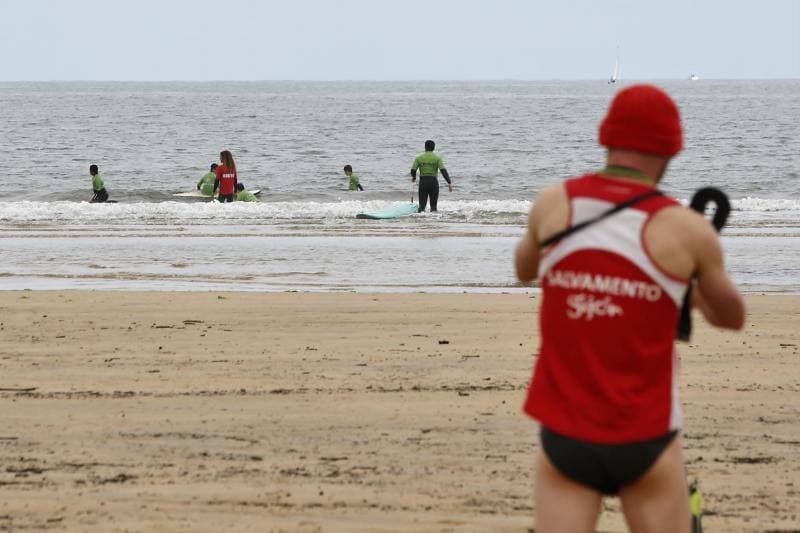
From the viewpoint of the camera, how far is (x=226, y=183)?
2448 cm

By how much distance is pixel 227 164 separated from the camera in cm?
2350

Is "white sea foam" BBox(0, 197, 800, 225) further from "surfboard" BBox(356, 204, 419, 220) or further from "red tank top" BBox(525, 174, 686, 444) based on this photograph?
"red tank top" BBox(525, 174, 686, 444)

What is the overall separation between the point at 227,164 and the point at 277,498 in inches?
737

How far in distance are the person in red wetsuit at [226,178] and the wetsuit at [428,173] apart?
349cm

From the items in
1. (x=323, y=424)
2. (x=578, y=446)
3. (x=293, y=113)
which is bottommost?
(x=293, y=113)

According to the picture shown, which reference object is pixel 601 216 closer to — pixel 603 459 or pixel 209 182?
pixel 603 459

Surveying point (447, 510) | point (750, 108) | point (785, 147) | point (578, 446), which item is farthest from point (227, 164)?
point (750, 108)

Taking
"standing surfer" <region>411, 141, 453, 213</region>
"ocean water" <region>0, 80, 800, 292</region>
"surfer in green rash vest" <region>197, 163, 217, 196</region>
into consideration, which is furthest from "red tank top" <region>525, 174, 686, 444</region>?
"surfer in green rash vest" <region>197, 163, 217, 196</region>

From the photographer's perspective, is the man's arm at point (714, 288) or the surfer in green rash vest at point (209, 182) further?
the surfer in green rash vest at point (209, 182)

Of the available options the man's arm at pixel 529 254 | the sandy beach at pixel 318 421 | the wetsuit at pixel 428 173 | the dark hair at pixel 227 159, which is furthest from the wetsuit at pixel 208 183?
the man's arm at pixel 529 254

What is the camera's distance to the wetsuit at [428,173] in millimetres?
22688

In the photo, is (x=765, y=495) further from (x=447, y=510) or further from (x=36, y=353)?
(x=36, y=353)

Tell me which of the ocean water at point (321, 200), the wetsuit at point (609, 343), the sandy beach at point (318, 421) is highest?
the wetsuit at point (609, 343)

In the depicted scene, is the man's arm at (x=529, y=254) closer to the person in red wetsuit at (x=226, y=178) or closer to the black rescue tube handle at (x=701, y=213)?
the black rescue tube handle at (x=701, y=213)
